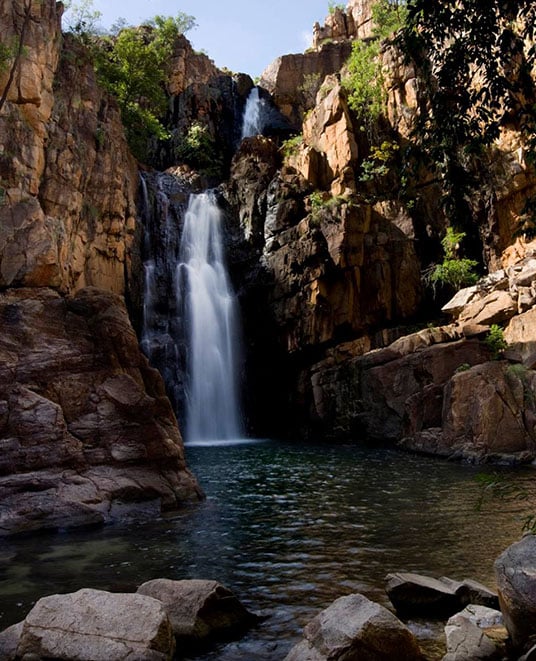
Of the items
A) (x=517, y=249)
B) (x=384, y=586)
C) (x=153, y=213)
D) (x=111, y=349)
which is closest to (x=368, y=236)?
(x=517, y=249)

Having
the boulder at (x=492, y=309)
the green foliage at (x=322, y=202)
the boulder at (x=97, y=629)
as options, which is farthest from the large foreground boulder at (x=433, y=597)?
the green foliage at (x=322, y=202)

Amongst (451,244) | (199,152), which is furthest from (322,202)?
(199,152)

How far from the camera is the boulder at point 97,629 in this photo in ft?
16.4

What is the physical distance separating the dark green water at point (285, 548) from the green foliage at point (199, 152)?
32.2 metres

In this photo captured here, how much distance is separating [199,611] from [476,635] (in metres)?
2.73

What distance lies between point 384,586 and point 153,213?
2966 centimetres

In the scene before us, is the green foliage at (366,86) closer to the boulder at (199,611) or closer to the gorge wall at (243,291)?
the gorge wall at (243,291)

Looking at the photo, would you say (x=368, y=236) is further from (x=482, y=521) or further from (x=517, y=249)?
(x=482, y=521)

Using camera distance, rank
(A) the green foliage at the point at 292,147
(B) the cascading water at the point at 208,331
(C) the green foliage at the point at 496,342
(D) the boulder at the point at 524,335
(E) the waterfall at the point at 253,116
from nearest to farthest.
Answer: (D) the boulder at the point at 524,335, (C) the green foliage at the point at 496,342, (B) the cascading water at the point at 208,331, (A) the green foliage at the point at 292,147, (E) the waterfall at the point at 253,116

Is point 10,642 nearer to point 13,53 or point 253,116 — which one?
point 13,53

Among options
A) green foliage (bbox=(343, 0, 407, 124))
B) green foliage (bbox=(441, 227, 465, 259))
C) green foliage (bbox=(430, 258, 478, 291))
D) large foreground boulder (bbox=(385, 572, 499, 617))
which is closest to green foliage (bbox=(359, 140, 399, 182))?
green foliage (bbox=(343, 0, 407, 124))

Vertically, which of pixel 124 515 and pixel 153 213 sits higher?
pixel 153 213

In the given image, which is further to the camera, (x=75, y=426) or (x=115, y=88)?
(x=115, y=88)

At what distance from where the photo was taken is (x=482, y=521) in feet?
35.0
